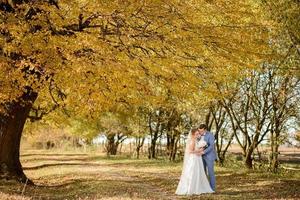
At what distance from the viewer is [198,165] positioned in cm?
1756

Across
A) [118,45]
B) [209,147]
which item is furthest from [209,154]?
[118,45]

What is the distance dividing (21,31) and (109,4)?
286cm

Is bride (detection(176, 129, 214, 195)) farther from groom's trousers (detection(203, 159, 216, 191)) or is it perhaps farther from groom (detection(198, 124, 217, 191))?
groom's trousers (detection(203, 159, 216, 191))

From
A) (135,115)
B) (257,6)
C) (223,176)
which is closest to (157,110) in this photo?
(135,115)

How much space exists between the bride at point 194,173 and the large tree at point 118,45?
2.51 metres

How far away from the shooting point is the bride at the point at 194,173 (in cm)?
1722

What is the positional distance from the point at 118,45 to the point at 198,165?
16.8 feet

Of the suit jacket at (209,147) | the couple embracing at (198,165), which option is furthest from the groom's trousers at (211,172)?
the suit jacket at (209,147)

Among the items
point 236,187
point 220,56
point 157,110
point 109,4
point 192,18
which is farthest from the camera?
point 157,110

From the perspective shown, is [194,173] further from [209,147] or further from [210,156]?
[209,147]

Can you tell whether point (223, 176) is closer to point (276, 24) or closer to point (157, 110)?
point (276, 24)

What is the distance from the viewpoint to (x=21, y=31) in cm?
1539

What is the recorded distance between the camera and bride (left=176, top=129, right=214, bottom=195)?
17.2 metres

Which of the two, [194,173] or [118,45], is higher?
[118,45]
